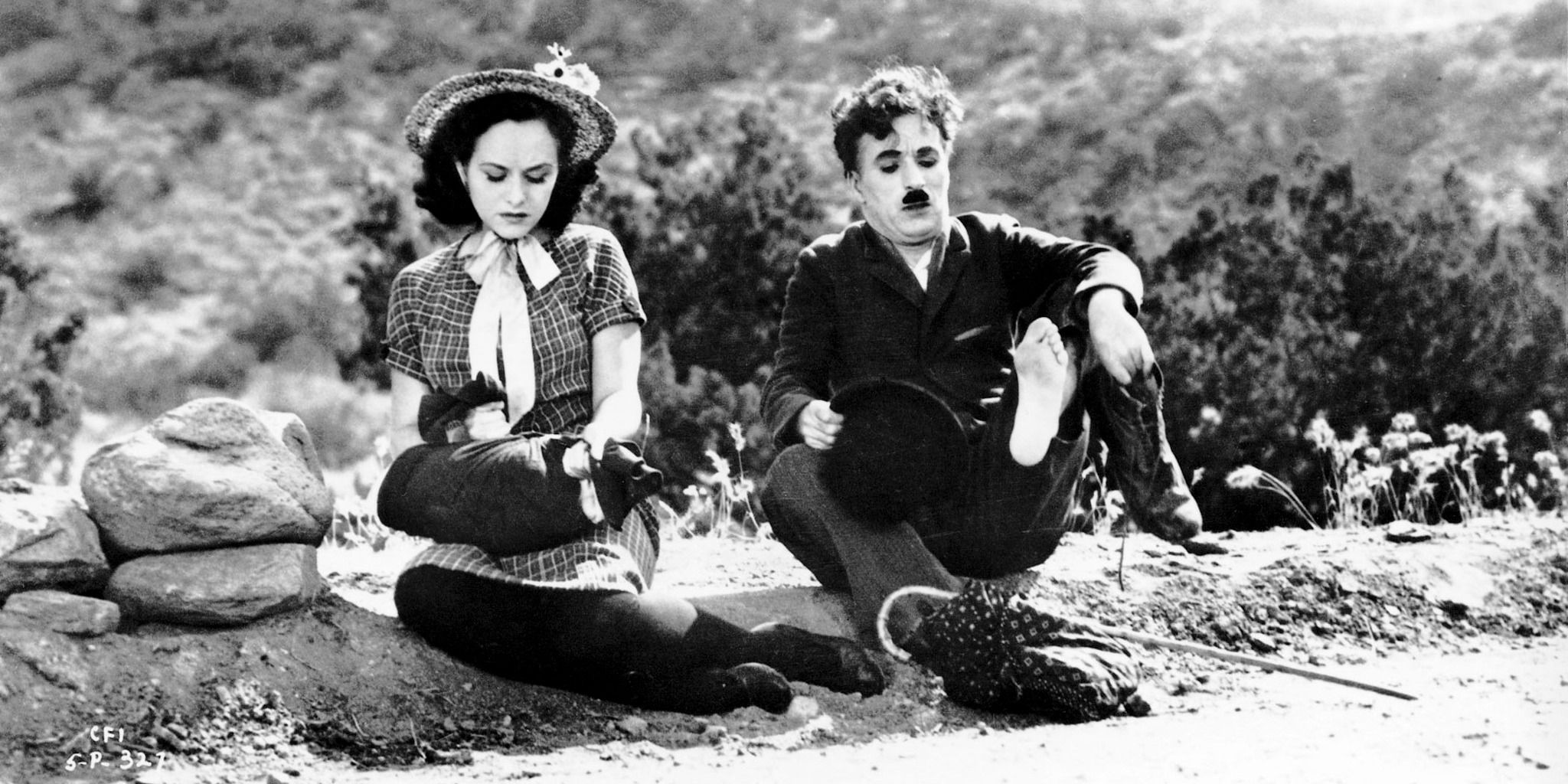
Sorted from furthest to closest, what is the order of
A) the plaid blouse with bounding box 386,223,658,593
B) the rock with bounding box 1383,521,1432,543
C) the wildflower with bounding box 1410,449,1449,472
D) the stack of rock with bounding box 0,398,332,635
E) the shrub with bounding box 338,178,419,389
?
the shrub with bounding box 338,178,419,389 < the wildflower with bounding box 1410,449,1449,472 < the rock with bounding box 1383,521,1432,543 < the plaid blouse with bounding box 386,223,658,593 < the stack of rock with bounding box 0,398,332,635

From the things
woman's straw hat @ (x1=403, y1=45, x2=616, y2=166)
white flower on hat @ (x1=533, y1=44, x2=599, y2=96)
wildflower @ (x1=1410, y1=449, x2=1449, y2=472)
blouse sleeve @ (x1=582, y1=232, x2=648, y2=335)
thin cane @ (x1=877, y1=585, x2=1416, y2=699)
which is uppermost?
white flower on hat @ (x1=533, y1=44, x2=599, y2=96)

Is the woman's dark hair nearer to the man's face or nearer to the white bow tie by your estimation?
the white bow tie

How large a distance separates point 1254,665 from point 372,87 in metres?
15.8

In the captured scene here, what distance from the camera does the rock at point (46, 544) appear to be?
3740mm

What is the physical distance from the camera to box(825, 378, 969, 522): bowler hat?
13.4 feet

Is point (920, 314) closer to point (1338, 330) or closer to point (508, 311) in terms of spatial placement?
point (508, 311)

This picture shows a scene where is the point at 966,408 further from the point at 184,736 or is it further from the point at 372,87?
the point at 372,87

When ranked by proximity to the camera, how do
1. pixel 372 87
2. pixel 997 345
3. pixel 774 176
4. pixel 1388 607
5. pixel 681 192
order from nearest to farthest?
pixel 997 345, pixel 1388 607, pixel 681 192, pixel 774 176, pixel 372 87

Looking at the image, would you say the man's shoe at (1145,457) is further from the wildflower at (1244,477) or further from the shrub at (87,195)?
the shrub at (87,195)

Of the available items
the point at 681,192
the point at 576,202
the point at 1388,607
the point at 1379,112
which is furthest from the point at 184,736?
the point at 1379,112

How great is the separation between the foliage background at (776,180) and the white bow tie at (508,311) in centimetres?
314

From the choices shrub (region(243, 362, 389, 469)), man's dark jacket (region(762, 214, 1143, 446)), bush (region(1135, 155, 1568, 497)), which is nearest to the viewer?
man's dark jacket (region(762, 214, 1143, 446))

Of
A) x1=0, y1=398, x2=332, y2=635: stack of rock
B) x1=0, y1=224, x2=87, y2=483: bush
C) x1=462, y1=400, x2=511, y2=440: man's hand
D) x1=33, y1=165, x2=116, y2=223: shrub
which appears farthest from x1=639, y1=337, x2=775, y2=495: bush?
x1=33, y1=165, x2=116, y2=223: shrub

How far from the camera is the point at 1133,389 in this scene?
4113 millimetres
